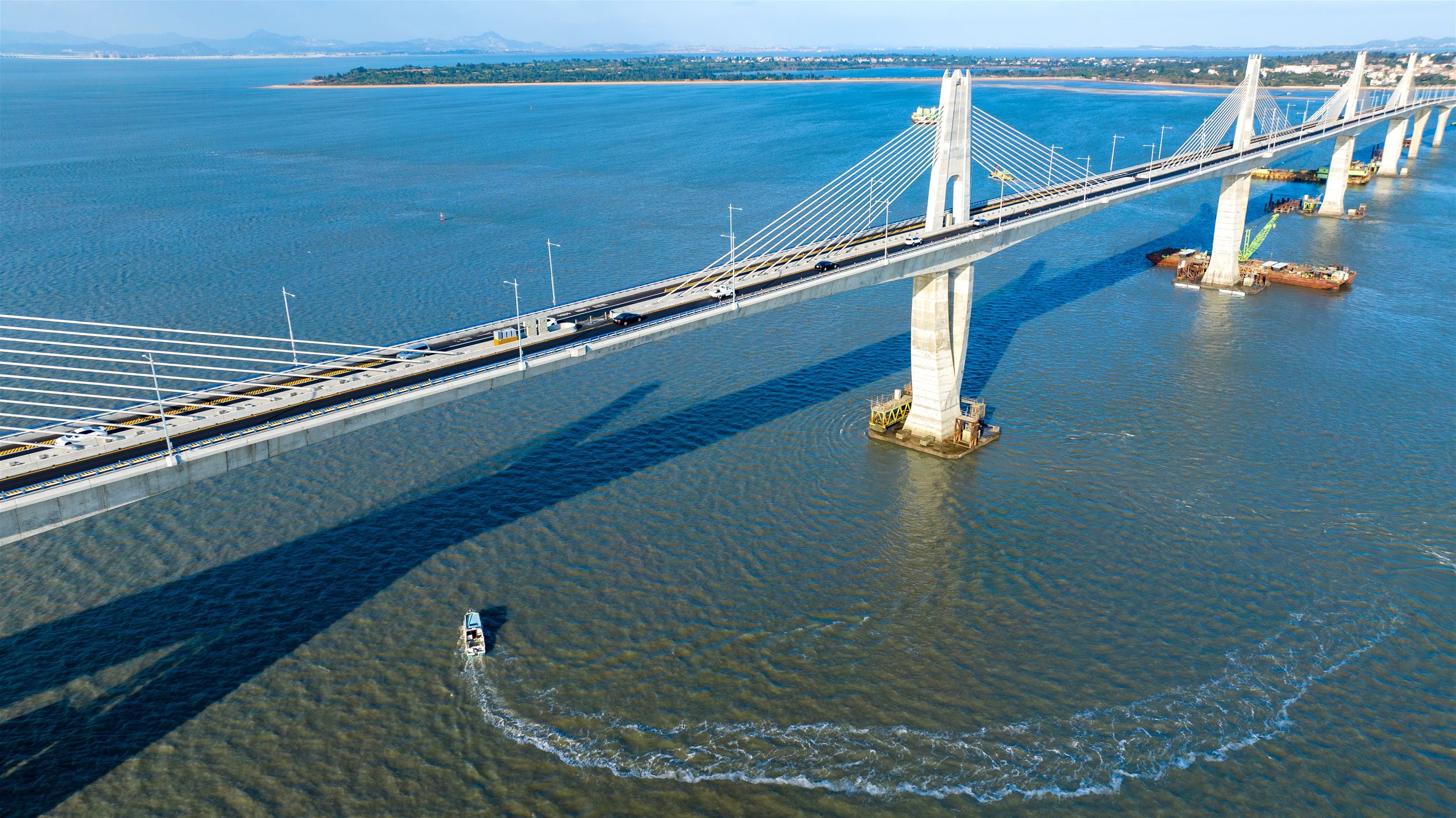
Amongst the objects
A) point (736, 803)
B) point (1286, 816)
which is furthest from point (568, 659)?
point (1286, 816)

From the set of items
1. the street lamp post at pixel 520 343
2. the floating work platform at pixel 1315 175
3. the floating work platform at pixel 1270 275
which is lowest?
the floating work platform at pixel 1270 275

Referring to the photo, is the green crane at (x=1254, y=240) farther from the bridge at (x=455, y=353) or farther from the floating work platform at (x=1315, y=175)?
the floating work platform at (x=1315, y=175)

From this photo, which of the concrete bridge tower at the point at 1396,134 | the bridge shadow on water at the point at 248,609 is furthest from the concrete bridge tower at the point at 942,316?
the concrete bridge tower at the point at 1396,134

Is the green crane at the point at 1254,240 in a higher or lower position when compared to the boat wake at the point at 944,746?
higher

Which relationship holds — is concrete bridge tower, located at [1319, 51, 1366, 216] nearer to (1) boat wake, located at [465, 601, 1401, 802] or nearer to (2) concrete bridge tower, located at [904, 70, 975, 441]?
(2) concrete bridge tower, located at [904, 70, 975, 441]

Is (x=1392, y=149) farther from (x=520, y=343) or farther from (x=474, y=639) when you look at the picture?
(x=474, y=639)
